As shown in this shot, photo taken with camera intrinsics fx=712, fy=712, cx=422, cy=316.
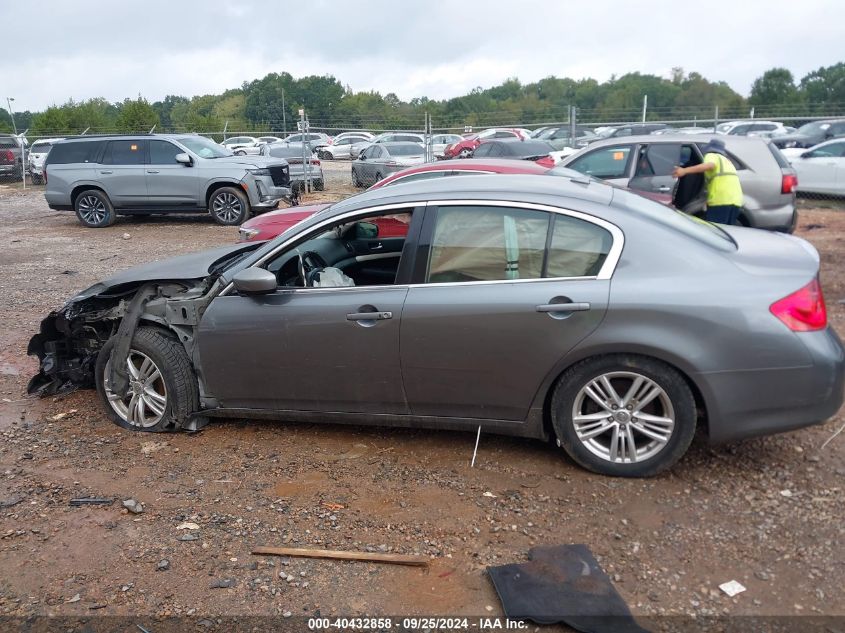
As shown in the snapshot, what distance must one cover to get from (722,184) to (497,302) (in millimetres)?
4673

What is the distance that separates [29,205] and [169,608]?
19.7 metres

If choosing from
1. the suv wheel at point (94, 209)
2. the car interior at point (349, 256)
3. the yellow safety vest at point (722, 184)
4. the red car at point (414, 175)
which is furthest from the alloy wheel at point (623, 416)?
the suv wheel at point (94, 209)

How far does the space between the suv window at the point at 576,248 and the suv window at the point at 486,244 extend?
6 cm

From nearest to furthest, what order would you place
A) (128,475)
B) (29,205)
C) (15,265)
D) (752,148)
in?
(128,475)
(752,148)
(15,265)
(29,205)

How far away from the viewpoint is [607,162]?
32.0 ft

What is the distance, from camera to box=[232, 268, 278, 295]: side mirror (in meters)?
4.14

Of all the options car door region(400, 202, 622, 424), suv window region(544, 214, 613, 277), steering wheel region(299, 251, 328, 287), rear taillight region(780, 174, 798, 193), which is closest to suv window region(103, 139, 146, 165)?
steering wheel region(299, 251, 328, 287)

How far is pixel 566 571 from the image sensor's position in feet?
10.2

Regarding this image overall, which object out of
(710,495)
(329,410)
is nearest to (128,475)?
(329,410)

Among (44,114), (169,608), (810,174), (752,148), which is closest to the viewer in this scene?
(169,608)

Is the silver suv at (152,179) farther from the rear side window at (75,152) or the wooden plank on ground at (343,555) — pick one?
the wooden plank on ground at (343,555)

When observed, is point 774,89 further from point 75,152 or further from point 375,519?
point 375,519

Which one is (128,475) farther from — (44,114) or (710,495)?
(44,114)

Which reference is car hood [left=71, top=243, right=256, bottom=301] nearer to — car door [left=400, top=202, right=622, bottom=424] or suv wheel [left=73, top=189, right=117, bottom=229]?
car door [left=400, top=202, right=622, bottom=424]
